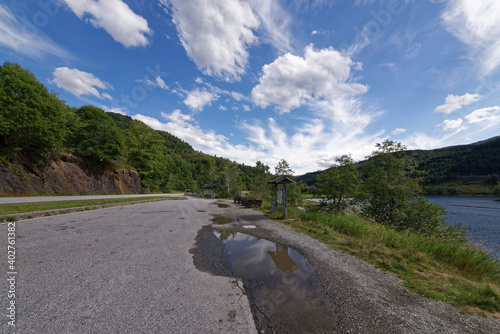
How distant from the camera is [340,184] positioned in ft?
43.8

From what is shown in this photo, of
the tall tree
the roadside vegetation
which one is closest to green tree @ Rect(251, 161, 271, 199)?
the roadside vegetation

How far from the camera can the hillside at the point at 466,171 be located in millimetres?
72125

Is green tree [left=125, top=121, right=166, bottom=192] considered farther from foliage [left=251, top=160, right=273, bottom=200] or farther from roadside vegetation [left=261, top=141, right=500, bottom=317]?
roadside vegetation [left=261, top=141, right=500, bottom=317]

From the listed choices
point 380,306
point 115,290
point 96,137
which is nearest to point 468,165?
point 380,306

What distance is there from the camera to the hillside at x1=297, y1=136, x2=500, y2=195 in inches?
2840

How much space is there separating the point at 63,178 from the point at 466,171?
144203 millimetres

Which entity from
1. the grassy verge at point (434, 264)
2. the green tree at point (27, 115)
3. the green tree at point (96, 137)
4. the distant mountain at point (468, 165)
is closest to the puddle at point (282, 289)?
the grassy verge at point (434, 264)

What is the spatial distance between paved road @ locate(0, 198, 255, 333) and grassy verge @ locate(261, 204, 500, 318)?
417cm

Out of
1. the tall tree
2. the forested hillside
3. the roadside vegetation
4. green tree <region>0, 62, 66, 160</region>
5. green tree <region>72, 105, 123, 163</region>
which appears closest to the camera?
the roadside vegetation

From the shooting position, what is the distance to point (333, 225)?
9.12m

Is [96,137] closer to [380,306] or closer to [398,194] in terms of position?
[380,306]

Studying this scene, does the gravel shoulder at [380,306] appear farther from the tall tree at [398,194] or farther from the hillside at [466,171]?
the hillside at [466,171]

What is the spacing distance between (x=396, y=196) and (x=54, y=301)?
51.5 feet

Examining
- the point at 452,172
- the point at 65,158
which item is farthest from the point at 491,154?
the point at 65,158
